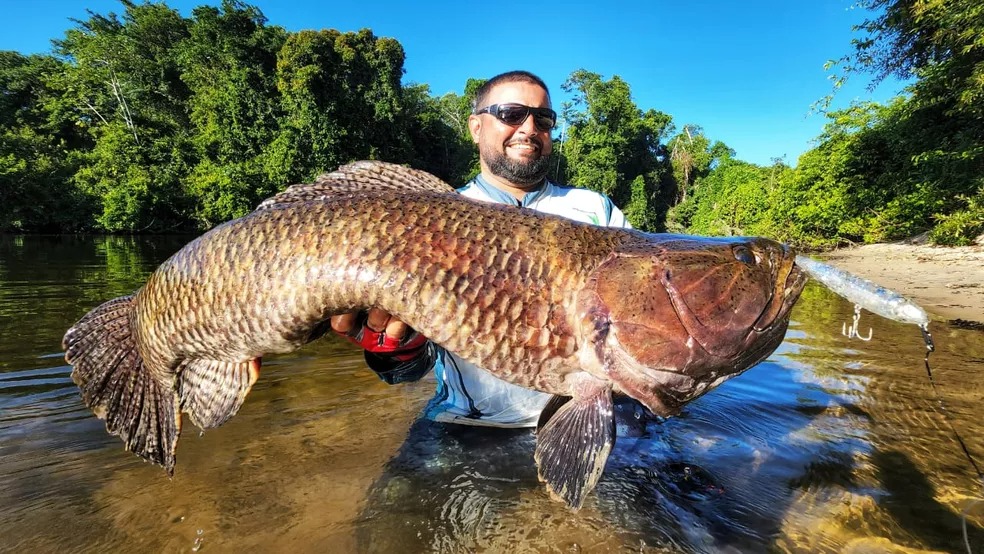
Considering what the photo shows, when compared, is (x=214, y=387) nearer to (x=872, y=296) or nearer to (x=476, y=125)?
(x=476, y=125)

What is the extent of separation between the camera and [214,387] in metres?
2.22

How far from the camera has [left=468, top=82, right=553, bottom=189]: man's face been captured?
3426 millimetres

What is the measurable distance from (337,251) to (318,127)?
28.2 m

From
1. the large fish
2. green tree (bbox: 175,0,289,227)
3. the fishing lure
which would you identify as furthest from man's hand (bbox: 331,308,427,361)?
green tree (bbox: 175,0,289,227)

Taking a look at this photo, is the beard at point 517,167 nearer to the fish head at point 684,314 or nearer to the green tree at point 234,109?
the fish head at point 684,314

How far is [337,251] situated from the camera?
73.0 inches

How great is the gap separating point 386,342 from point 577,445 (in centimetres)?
119

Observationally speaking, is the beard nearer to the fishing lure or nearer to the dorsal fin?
the dorsal fin

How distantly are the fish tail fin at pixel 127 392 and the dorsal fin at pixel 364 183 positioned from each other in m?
1.12

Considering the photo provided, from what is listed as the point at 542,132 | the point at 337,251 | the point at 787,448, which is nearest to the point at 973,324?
the point at 787,448

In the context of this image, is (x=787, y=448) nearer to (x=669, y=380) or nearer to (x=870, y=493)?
(x=870, y=493)

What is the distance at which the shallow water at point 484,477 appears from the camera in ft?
8.03

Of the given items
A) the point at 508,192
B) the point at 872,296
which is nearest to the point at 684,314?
the point at 872,296

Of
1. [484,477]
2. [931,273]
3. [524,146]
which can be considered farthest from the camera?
[931,273]
